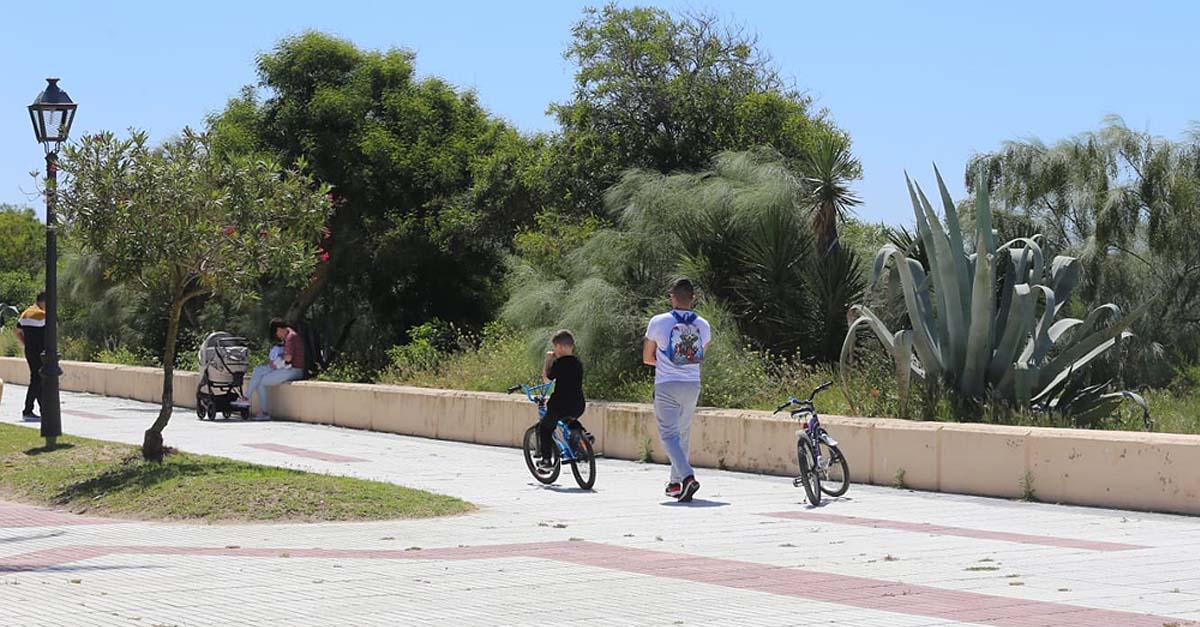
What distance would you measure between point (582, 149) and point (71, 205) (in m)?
12.5

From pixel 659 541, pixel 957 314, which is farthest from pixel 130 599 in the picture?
pixel 957 314

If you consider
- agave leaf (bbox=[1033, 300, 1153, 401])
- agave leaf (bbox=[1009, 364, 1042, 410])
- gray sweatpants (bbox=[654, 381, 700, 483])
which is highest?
agave leaf (bbox=[1033, 300, 1153, 401])

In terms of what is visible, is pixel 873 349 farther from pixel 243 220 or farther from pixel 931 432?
pixel 243 220

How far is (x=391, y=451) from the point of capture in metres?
19.1

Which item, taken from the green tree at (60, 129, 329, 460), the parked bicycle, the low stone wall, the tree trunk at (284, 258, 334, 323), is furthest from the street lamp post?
the tree trunk at (284, 258, 334, 323)

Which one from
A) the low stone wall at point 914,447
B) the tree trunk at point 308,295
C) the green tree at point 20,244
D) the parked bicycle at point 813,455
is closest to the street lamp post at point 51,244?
the low stone wall at point 914,447

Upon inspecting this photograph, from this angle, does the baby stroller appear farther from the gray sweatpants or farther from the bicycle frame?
the gray sweatpants

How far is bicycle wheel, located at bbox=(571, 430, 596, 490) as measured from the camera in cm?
1447

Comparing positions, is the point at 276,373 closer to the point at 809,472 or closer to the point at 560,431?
the point at 560,431

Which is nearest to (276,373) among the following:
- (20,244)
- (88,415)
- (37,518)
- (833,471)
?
(88,415)

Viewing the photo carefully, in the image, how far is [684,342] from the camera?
43.5 ft

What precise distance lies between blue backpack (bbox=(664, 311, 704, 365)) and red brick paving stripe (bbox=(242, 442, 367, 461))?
5.89m

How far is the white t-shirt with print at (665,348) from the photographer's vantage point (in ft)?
43.4

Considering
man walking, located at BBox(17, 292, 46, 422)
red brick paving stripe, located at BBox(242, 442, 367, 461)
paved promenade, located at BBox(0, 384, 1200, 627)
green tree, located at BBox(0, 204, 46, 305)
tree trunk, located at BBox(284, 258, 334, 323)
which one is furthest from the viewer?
green tree, located at BBox(0, 204, 46, 305)
